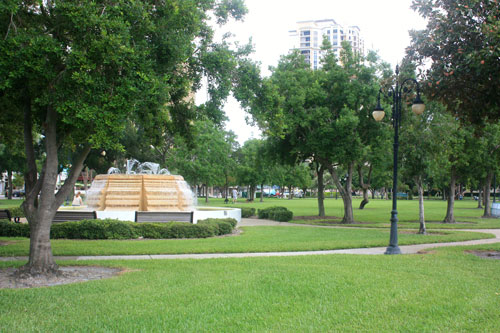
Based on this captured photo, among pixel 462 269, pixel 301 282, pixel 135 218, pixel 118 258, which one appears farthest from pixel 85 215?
pixel 462 269

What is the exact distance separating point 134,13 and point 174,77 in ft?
6.97

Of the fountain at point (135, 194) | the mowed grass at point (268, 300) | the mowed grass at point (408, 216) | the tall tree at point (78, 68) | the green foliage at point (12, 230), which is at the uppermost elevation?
the tall tree at point (78, 68)

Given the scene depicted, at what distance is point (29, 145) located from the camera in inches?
376

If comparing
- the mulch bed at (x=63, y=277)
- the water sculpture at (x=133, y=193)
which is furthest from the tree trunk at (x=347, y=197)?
the mulch bed at (x=63, y=277)

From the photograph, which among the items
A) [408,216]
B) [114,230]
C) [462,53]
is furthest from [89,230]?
[408,216]

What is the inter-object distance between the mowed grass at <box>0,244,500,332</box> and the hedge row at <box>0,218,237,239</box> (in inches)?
220

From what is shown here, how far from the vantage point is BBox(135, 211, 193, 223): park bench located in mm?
17172

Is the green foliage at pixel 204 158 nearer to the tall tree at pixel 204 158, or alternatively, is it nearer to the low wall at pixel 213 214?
the tall tree at pixel 204 158

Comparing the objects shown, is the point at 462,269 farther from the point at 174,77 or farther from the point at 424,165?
the point at 424,165

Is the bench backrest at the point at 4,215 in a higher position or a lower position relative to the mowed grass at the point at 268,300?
higher

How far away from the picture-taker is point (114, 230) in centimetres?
1570

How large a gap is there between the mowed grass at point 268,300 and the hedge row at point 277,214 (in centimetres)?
1770

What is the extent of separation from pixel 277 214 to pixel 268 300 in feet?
69.9

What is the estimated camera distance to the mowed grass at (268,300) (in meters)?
5.82
